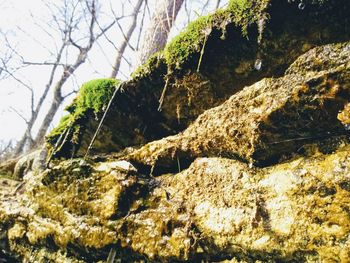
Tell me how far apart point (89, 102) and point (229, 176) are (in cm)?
189

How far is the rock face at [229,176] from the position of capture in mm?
1743

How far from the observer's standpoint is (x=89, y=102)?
3.35m

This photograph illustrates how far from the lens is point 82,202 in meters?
2.69

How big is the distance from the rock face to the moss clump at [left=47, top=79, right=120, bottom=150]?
18 cm

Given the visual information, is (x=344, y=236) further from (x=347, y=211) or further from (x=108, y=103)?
(x=108, y=103)

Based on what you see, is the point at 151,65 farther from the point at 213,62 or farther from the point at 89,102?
the point at 89,102

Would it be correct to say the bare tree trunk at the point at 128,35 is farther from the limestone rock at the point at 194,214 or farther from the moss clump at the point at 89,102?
the limestone rock at the point at 194,214

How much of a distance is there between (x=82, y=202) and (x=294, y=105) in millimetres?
1922

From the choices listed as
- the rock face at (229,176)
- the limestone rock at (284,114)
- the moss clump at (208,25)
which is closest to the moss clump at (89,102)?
the rock face at (229,176)

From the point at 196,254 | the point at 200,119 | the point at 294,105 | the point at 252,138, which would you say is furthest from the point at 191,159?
the point at 294,105

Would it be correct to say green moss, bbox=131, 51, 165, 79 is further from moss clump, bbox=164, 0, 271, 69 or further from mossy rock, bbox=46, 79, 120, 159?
mossy rock, bbox=46, 79, 120, 159

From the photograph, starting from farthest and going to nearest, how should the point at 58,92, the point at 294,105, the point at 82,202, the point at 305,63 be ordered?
1. the point at 58,92
2. the point at 82,202
3. the point at 305,63
4. the point at 294,105

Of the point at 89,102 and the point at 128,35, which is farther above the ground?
the point at 128,35

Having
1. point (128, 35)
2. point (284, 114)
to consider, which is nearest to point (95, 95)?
point (284, 114)
